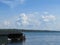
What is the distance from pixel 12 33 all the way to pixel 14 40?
9.57 feet

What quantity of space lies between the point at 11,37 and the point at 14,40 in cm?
279

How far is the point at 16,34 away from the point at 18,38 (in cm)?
141

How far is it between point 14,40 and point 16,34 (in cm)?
208

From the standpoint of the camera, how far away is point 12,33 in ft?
175

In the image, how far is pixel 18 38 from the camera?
5412 centimetres

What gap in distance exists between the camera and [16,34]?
5462cm

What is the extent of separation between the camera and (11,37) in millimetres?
52781

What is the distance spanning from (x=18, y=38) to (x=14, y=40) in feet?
6.08

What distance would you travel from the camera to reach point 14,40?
55.2m

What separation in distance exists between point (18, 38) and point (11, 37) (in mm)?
2406

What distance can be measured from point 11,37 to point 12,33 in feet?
4.34
